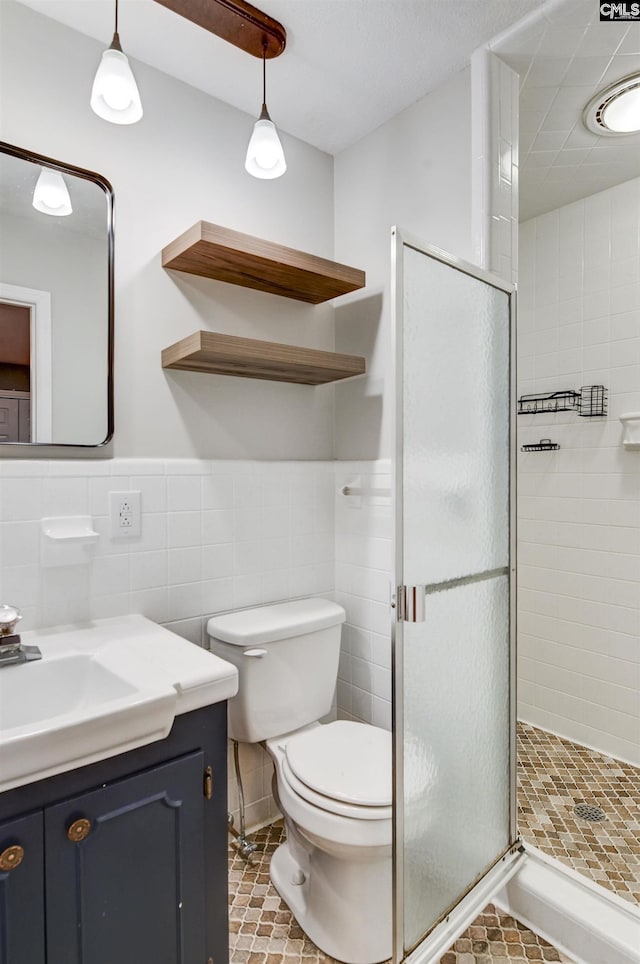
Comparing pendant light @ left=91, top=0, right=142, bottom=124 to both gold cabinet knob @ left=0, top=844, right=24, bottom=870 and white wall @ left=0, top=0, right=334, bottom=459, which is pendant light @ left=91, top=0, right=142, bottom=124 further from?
gold cabinet knob @ left=0, top=844, right=24, bottom=870

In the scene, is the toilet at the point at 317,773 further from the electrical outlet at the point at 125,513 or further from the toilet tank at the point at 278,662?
the electrical outlet at the point at 125,513

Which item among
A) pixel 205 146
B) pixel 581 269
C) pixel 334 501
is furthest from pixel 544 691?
pixel 205 146

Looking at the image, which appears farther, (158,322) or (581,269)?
(581,269)

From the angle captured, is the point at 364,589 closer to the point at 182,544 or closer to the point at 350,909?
the point at 182,544

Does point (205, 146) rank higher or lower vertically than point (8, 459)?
higher

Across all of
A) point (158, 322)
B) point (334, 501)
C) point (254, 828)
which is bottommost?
point (254, 828)

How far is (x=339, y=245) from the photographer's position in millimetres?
2066

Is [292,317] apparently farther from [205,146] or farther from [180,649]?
[180,649]

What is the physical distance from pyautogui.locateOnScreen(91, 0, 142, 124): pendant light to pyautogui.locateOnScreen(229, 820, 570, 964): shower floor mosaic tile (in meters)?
2.10

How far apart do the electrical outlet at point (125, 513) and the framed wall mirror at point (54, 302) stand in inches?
6.5

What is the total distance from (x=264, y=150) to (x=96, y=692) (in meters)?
1.47

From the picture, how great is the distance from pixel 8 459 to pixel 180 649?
633 mm

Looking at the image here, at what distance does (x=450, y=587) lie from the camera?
50.5 inches

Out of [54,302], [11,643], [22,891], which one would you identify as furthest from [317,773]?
[54,302]
